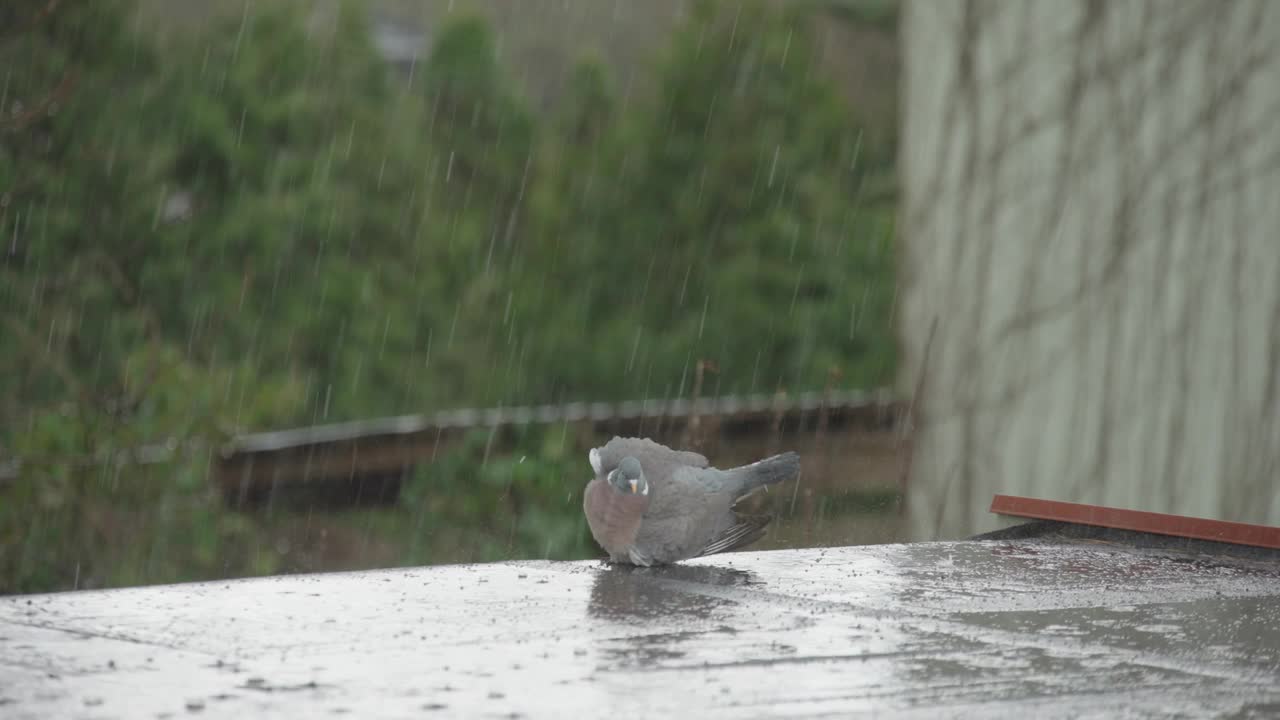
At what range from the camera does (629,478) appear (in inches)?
111

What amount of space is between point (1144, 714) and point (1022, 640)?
0.48m

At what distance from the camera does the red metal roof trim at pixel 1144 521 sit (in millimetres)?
3521

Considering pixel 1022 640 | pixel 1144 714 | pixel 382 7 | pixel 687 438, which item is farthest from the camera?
pixel 382 7

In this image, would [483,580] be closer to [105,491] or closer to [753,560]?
[753,560]

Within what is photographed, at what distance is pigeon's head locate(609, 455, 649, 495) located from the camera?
2.81 m

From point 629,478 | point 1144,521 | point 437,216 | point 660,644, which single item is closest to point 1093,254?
point 1144,521

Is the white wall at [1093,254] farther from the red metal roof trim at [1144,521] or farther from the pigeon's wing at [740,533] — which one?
the pigeon's wing at [740,533]

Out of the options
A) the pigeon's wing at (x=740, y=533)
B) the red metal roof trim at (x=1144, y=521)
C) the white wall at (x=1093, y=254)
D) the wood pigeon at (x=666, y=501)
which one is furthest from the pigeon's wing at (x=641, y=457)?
the white wall at (x=1093, y=254)

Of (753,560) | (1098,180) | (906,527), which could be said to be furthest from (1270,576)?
(906,527)

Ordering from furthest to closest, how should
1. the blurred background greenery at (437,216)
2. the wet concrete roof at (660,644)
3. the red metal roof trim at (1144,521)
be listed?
the blurred background greenery at (437,216), the red metal roof trim at (1144,521), the wet concrete roof at (660,644)

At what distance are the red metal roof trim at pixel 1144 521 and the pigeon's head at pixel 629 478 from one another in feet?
4.49

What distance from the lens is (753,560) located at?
3.20 metres

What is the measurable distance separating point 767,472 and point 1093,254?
7.79 feet

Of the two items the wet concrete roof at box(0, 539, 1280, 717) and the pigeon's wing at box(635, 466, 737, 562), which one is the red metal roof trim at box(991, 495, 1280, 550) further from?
the pigeon's wing at box(635, 466, 737, 562)
